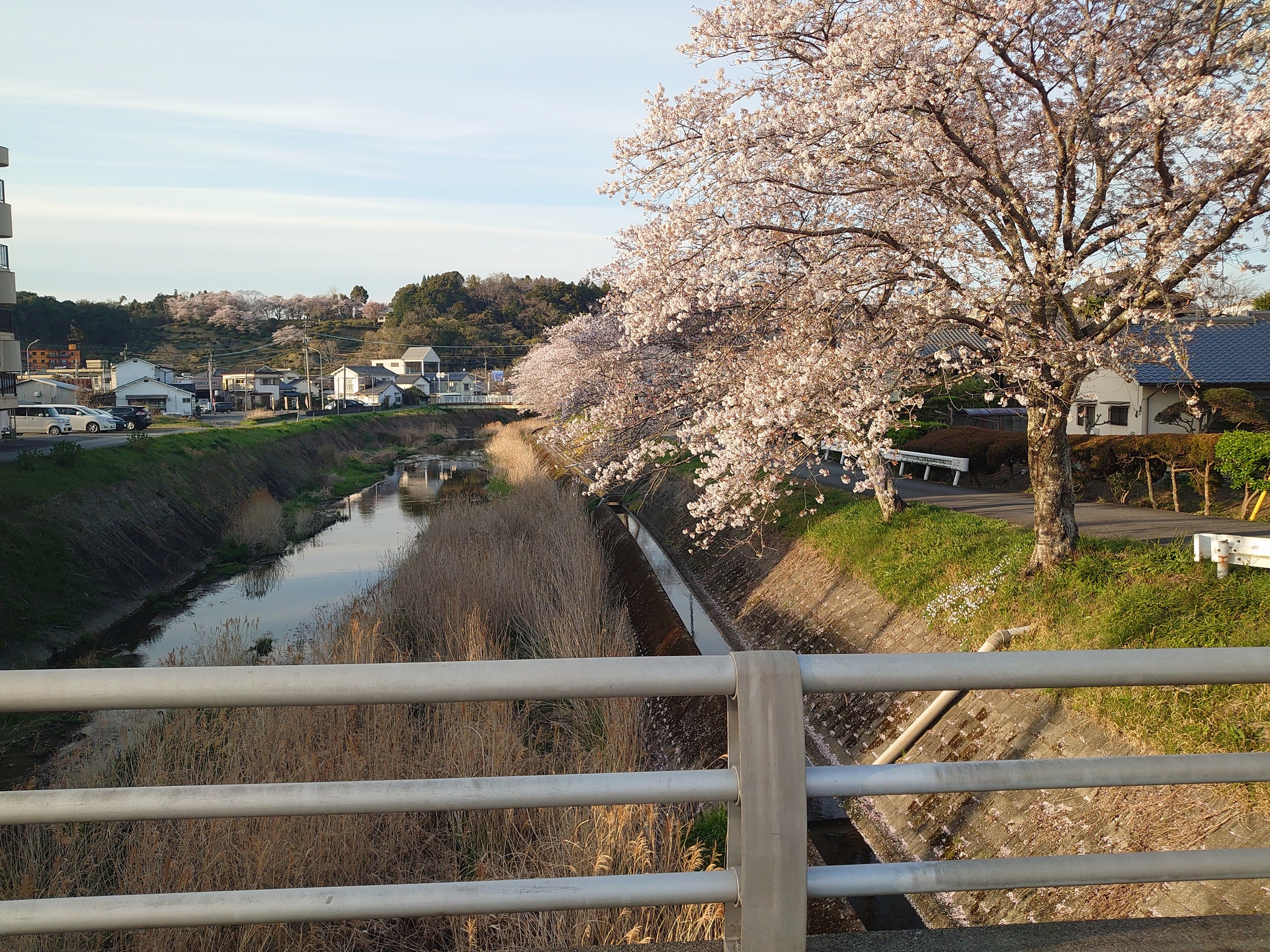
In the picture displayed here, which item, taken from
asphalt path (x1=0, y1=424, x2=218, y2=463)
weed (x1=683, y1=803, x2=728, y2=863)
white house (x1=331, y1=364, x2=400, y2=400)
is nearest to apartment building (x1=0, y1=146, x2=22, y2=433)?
asphalt path (x1=0, y1=424, x2=218, y2=463)

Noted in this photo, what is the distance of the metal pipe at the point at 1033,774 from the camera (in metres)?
2.40

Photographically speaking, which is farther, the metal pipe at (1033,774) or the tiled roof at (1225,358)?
the tiled roof at (1225,358)

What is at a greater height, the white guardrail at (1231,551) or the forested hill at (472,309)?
the forested hill at (472,309)

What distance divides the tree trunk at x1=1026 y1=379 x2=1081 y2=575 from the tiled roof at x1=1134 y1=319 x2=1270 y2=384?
661 inches

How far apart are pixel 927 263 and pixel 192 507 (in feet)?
83.4

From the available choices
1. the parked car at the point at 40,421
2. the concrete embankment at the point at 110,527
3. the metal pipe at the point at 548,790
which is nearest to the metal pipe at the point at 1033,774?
the metal pipe at the point at 548,790

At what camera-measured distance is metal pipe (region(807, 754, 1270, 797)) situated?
2402mm

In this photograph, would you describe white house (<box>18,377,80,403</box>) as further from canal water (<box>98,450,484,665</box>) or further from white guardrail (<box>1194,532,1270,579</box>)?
white guardrail (<box>1194,532,1270,579</box>)

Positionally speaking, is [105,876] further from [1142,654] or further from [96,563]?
[96,563]

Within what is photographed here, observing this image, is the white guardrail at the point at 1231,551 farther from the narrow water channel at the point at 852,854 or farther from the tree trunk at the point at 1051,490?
the narrow water channel at the point at 852,854

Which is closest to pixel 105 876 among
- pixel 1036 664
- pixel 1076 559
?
pixel 1036 664

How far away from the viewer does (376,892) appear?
7.78 feet

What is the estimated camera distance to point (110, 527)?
2306cm

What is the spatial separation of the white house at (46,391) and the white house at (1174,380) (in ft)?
201
